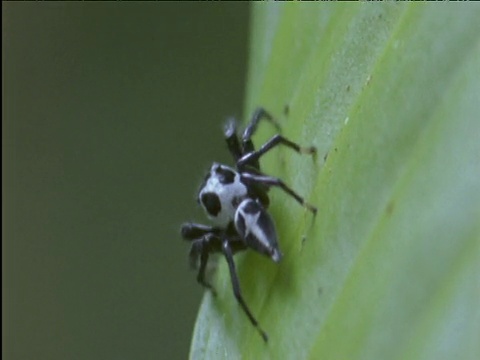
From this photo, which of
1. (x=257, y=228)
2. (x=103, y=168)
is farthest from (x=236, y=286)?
(x=103, y=168)

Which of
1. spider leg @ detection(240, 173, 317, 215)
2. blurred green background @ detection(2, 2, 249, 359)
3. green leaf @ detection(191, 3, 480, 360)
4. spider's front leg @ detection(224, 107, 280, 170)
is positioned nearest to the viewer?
green leaf @ detection(191, 3, 480, 360)

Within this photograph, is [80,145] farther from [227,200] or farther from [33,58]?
[227,200]

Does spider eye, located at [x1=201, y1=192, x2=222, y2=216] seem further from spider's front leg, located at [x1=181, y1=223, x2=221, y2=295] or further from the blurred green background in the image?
the blurred green background

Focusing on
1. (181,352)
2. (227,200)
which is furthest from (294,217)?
(181,352)

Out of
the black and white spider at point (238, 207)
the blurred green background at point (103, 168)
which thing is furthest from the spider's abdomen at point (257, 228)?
the blurred green background at point (103, 168)

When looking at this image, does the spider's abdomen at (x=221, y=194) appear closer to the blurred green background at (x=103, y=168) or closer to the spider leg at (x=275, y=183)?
the spider leg at (x=275, y=183)

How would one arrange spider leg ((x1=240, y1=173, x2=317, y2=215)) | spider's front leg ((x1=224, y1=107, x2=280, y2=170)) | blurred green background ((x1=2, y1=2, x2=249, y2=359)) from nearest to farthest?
spider leg ((x1=240, y1=173, x2=317, y2=215))
spider's front leg ((x1=224, y1=107, x2=280, y2=170))
blurred green background ((x1=2, y1=2, x2=249, y2=359))

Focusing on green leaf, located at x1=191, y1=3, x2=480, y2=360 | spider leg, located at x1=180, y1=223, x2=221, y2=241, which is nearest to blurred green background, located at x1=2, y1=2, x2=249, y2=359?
spider leg, located at x1=180, y1=223, x2=221, y2=241

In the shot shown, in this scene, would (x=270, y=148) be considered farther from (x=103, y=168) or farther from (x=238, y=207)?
(x=103, y=168)
